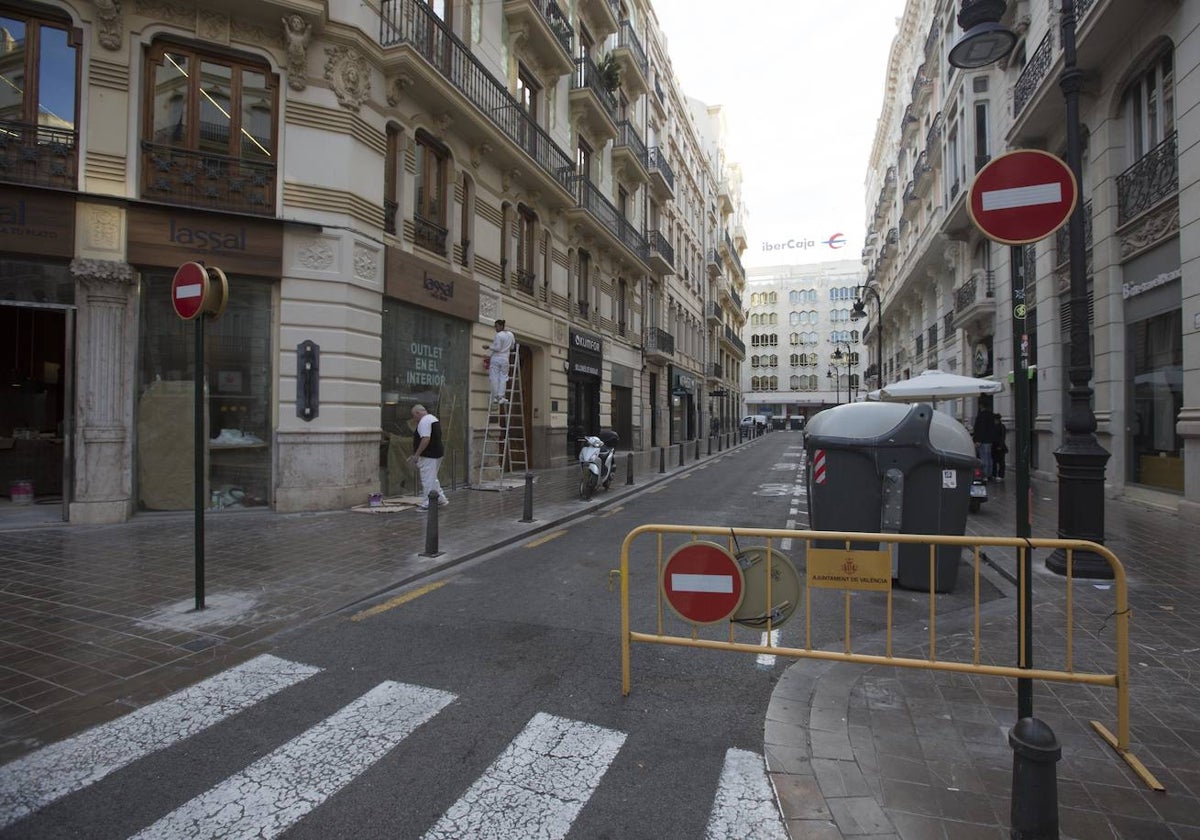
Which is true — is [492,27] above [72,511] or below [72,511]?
above

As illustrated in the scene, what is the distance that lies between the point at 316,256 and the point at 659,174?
2144 cm

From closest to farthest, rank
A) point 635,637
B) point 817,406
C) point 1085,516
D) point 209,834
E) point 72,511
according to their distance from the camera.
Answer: point 209,834 → point 635,637 → point 1085,516 → point 72,511 → point 817,406

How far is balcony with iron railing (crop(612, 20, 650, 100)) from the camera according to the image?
23500 millimetres

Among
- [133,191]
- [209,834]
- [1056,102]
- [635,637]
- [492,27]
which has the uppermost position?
[492,27]

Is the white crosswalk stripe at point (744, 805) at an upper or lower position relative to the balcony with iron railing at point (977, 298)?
lower

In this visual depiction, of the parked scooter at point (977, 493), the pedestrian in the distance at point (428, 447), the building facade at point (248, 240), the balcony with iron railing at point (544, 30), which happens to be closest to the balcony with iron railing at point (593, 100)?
the balcony with iron railing at point (544, 30)

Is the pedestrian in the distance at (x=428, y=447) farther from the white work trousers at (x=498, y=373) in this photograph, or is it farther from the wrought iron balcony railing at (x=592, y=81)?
the wrought iron balcony railing at (x=592, y=81)

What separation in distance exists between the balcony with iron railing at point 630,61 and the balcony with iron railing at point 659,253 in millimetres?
5830

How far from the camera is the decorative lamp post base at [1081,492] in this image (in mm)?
6434

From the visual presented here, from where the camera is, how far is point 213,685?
383cm

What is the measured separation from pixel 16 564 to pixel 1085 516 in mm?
11282

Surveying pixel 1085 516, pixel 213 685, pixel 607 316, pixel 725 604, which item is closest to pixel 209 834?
pixel 213 685

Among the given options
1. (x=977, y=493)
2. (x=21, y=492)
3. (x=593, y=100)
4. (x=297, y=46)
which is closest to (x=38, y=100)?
(x=297, y=46)

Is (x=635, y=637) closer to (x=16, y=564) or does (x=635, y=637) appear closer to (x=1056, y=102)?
(x=16, y=564)
